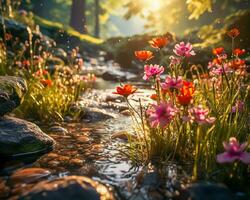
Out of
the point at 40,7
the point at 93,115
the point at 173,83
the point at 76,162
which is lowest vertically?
the point at 76,162

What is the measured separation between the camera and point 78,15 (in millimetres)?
31266

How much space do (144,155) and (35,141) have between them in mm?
1267

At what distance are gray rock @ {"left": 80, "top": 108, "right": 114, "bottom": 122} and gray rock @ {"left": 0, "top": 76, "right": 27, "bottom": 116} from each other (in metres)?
1.25

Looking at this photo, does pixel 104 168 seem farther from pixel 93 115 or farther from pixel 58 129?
pixel 93 115

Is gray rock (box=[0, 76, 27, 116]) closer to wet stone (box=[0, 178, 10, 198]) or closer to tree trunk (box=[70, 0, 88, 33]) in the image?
wet stone (box=[0, 178, 10, 198])

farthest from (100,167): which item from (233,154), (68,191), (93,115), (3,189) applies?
(93,115)

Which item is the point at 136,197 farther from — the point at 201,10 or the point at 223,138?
the point at 201,10

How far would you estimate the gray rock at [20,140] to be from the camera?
4043mm

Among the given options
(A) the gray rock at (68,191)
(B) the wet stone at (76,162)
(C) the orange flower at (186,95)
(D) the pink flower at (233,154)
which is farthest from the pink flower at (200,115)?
(B) the wet stone at (76,162)

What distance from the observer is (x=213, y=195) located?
2824mm

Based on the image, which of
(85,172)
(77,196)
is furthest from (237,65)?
(77,196)

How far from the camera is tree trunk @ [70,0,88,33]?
30.7 metres

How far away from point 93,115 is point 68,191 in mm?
3305

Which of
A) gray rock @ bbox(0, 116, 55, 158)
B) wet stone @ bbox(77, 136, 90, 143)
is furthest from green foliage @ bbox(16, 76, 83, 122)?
gray rock @ bbox(0, 116, 55, 158)
